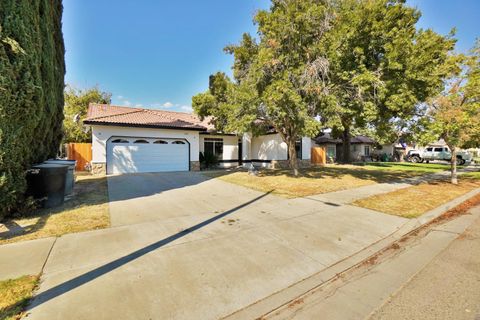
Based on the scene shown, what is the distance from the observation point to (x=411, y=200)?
8.09m

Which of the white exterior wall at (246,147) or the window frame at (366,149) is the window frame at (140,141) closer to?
the white exterior wall at (246,147)

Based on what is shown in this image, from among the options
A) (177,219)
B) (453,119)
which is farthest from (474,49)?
(177,219)

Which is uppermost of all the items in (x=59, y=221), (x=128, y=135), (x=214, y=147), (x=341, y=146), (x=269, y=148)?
(x=128, y=135)

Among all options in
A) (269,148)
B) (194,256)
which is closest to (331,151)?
(269,148)

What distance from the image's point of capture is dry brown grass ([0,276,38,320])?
2.47m

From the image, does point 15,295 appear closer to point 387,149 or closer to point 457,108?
point 457,108

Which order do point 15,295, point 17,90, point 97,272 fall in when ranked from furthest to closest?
1. point 17,90
2. point 97,272
3. point 15,295

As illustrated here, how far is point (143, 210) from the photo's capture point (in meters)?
6.52

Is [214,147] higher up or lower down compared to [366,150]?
higher up

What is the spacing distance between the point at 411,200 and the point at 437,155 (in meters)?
29.1

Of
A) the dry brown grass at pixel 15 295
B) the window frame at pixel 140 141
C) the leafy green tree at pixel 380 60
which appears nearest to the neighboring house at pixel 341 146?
the leafy green tree at pixel 380 60

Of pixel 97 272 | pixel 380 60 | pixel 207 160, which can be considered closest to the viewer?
pixel 97 272

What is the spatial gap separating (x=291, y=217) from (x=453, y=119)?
29.2 feet

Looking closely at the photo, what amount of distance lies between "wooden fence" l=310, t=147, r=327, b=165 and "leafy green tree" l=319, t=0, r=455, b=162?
13.1 metres
